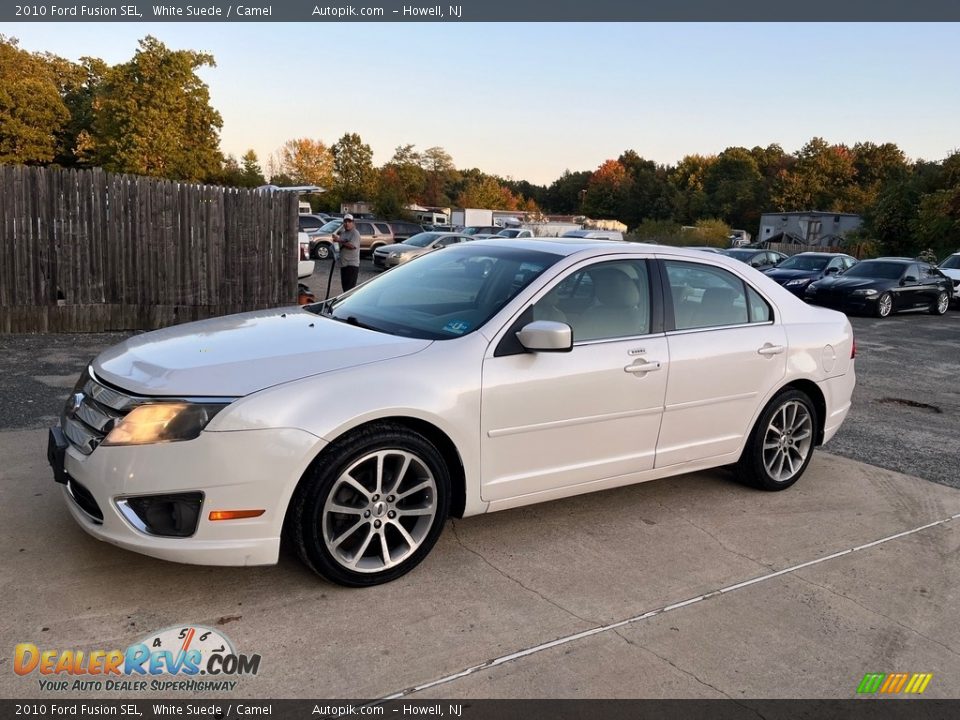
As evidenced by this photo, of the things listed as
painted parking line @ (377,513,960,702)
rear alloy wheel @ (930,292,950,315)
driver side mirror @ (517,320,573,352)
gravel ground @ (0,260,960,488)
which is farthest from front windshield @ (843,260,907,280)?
driver side mirror @ (517,320,573,352)

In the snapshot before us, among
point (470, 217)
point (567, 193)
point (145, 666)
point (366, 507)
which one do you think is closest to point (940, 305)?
point (366, 507)

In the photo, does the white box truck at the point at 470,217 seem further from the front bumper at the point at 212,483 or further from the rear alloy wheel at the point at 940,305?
the front bumper at the point at 212,483

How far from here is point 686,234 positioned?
150ft

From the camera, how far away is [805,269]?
21.0m

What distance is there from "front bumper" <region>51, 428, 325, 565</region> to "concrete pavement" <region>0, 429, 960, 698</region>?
0.30 m

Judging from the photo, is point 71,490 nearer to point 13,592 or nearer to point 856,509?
point 13,592

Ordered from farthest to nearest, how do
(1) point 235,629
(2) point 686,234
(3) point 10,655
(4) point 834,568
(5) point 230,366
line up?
(2) point 686,234
(4) point 834,568
(5) point 230,366
(1) point 235,629
(3) point 10,655

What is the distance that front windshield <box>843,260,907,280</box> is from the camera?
723 inches

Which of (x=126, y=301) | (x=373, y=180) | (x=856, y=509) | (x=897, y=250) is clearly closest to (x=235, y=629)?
(x=856, y=509)

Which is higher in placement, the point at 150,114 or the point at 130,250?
the point at 150,114

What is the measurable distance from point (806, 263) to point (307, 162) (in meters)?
65.3

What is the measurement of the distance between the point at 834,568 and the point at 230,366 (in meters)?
3.20

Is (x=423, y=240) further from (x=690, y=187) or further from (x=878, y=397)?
(x=690, y=187)

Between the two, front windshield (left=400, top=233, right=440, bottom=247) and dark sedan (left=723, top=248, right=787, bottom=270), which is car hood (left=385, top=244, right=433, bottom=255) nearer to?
front windshield (left=400, top=233, right=440, bottom=247)
